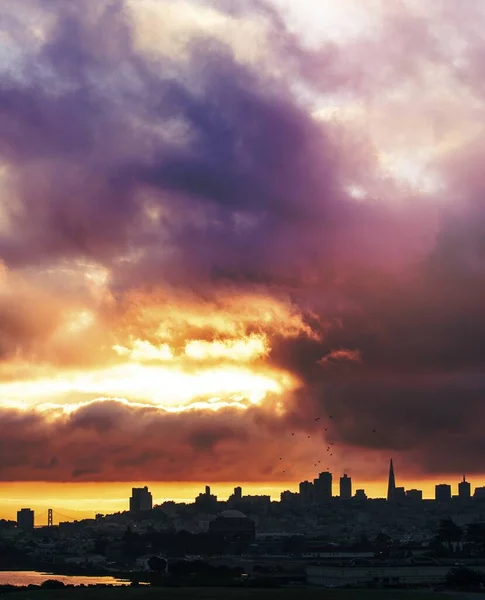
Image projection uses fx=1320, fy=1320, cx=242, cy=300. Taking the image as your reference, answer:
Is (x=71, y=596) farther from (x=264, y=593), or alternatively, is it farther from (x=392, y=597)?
(x=392, y=597)

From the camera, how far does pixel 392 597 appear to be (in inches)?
6890

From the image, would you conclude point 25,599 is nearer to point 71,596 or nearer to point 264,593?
point 71,596

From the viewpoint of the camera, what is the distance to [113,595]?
195000mm

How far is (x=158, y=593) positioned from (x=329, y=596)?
2905 centimetres

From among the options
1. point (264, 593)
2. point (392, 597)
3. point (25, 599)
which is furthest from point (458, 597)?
point (25, 599)

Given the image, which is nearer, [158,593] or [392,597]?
[392,597]

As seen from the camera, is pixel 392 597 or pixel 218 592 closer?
pixel 392 597

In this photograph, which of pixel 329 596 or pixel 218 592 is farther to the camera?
pixel 218 592

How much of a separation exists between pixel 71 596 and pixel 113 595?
6178mm

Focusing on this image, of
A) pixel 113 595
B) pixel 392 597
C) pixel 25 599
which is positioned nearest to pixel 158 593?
pixel 113 595

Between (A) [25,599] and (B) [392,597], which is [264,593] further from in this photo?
(A) [25,599]

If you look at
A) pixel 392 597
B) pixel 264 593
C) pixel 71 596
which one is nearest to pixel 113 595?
pixel 71 596

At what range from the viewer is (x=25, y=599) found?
18962 cm

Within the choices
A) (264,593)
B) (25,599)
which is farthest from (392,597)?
(25,599)
